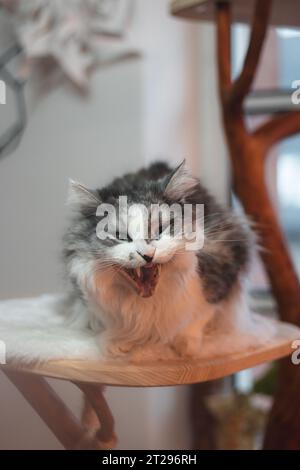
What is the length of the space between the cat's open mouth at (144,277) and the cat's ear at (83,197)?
0.09 meters

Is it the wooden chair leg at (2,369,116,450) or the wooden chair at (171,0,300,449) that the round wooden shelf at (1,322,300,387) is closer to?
the wooden chair leg at (2,369,116,450)

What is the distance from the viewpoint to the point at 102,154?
1.07 m

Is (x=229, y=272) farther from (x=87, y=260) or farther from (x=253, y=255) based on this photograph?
(x=87, y=260)

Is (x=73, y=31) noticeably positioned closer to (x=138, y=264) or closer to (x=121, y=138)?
(x=121, y=138)

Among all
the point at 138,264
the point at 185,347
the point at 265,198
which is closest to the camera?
the point at 138,264

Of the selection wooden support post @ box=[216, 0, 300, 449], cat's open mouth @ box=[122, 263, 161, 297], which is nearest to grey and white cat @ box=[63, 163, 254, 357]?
cat's open mouth @ box=[122, 263, 161, 297]

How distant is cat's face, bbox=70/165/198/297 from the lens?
2.03 ft

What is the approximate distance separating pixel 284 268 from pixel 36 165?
50 centimetres

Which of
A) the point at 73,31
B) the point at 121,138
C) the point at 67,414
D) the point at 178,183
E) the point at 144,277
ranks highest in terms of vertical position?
the point at 73,31

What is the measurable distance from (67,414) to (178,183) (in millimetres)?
334

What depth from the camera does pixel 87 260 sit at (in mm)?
674

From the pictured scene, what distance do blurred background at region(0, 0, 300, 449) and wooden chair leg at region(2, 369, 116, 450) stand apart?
0.01m

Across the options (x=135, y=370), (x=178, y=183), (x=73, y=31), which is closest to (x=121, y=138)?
(x=73, y=31)

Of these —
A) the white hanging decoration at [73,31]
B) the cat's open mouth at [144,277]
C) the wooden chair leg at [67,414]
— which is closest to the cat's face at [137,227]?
the cat's open mouth at [144,277]
